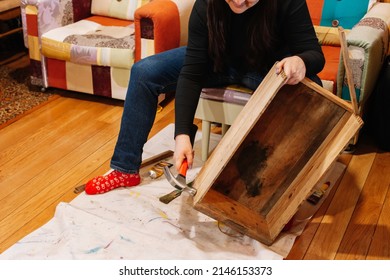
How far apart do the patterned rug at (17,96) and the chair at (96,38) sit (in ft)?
0.25

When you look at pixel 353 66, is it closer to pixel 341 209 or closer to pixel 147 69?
pixel 341 209

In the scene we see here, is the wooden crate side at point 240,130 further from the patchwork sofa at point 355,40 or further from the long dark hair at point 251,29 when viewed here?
the patchwork sofa at point 355,40

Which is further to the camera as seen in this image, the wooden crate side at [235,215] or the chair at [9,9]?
the chair at [9,9]

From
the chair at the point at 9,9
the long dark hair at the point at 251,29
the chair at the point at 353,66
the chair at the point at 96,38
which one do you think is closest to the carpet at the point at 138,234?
the chair at the point at 353,66

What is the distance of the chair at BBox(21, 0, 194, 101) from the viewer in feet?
8.39

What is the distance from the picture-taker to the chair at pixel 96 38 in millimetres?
2557

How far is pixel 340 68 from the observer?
2.15 metres

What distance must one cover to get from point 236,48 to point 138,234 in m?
0.74

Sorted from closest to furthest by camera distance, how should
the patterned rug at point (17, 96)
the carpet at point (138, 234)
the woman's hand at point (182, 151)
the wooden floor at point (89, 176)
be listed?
1. the woman's hand at point (182, 151)
2. the carpet at point (138, 234)
3. the wooden floor at point (89, 176)
4. the patterned rug at point (17, 96)

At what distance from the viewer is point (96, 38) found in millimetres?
2736

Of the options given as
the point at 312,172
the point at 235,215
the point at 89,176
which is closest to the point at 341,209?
the point at 312,172

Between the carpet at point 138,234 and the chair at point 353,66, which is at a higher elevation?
the chair at point 353,66

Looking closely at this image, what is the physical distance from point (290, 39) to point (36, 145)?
1278mm

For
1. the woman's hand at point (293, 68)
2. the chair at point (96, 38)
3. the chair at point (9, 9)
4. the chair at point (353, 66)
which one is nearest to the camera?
the woman's hand at point (293, 68)
